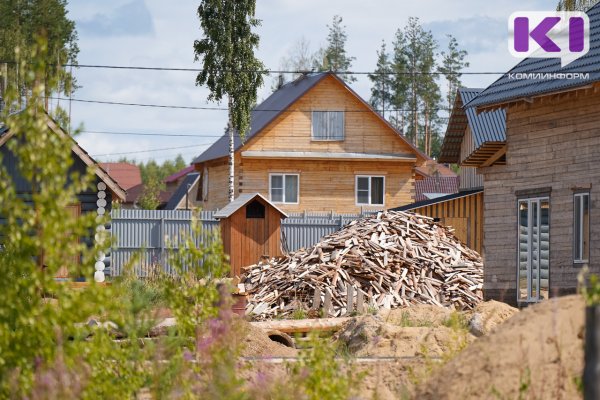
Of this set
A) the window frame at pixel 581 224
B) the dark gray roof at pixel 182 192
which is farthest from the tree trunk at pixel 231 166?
the window frame at pixel 581 224

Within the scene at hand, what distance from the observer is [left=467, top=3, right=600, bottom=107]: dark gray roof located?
1955cm

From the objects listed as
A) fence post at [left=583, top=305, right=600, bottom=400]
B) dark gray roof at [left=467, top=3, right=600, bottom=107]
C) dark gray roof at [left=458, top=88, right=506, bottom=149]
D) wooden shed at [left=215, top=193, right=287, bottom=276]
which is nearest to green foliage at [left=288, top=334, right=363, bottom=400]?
fence post at [left=583, top=305, right=600, bottom=400]

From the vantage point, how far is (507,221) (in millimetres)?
22266

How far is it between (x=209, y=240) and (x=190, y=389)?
4.72 feet

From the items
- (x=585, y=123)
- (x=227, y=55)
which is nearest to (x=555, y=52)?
(x=585, y=123)

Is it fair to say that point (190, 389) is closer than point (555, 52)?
Yes

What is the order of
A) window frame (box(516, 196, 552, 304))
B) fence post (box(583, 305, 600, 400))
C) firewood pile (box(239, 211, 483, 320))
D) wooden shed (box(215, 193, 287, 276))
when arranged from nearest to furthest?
1. fence post (box(583, 305, 600, 400))
2. window frame (box(516, 196, 552, 304))
3. firewood pile (box(239, 211, 483, 320))
4. wooden shed (box(215, 193, 287, 276))

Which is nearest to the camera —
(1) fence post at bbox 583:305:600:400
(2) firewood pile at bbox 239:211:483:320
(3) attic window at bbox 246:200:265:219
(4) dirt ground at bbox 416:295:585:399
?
(1) fence post at bbox 583:305:600:400

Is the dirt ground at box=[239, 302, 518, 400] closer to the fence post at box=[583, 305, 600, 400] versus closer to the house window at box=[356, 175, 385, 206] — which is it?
the fence post at box=[583, 305, 600, 400]

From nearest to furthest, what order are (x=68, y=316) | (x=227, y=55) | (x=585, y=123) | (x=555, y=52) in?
(x=68, y=316)
(x=585, y=123)
(x=555, y=52)
(x=227, y=55)

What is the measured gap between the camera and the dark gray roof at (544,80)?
19552mm

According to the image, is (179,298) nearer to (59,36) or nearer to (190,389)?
(190,389)

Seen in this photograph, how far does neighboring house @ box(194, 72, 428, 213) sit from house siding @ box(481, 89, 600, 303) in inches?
778

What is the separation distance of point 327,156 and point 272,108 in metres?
4.05
